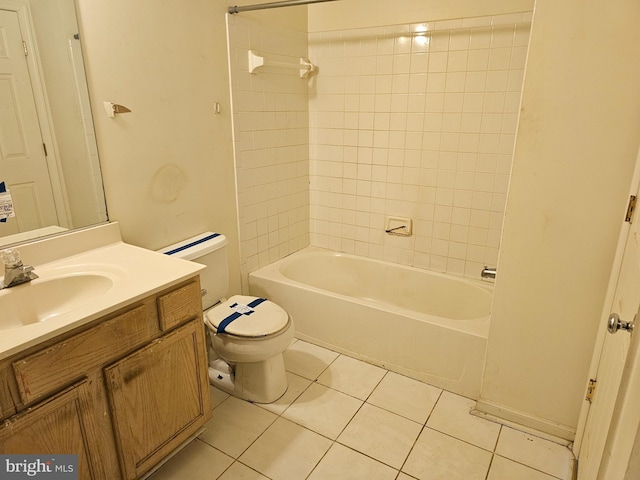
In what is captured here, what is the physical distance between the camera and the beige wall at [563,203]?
1428 mm

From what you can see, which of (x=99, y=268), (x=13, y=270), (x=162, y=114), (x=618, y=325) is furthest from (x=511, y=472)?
(x=162, y=114)

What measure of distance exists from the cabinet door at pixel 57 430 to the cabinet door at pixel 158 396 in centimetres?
9

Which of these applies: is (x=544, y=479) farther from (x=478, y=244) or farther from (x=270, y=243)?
(x=270, y=243)

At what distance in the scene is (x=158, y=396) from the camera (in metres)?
1.49

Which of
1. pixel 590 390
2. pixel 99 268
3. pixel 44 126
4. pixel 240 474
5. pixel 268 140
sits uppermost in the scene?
pixel 44 126

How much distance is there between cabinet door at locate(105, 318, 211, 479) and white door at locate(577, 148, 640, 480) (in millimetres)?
1307

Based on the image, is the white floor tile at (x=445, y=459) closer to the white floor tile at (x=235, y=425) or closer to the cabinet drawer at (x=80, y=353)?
the white floor tile at (x=235, y=425)

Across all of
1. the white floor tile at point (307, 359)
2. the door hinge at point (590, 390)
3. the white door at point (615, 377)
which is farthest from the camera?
the white floor tile at point (307, 359)

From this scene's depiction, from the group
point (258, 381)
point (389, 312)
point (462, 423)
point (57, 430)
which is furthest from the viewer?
point (389, 312)

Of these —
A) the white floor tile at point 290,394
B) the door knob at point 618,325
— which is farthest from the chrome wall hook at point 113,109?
the door knob at point 618,325

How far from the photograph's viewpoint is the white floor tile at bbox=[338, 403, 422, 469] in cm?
176

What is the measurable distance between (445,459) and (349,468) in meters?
0.40

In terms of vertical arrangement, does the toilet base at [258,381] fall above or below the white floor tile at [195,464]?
above

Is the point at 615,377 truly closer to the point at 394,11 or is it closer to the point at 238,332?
the point at 238,332
